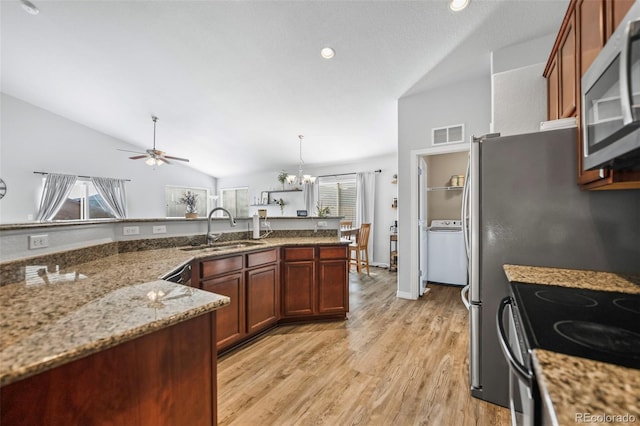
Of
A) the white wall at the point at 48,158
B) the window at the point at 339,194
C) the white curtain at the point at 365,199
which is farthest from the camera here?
the window at the point at 339,194

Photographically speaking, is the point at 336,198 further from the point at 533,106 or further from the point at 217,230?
the point at 533,106

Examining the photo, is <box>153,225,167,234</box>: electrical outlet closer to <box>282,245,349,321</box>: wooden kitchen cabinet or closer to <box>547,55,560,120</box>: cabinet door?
<box>282,245,349,321</box>: wooden kitchen cabinet

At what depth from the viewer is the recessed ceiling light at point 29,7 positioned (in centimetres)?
254

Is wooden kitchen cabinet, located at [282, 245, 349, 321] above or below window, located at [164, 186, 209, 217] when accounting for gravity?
below

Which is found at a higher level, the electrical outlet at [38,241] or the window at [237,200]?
the window at [237,200]

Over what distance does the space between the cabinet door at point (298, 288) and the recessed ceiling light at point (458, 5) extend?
2.66m

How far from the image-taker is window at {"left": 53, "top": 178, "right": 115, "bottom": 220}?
561 centimetres

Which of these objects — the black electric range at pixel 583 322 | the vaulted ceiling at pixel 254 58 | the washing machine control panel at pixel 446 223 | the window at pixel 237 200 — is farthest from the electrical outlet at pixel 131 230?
the window at pixel 237 200

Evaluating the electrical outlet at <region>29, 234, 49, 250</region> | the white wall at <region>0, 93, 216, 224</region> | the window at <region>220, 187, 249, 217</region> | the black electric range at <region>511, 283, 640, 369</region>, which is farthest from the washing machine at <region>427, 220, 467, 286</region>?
the white wall at <region>0, 93, 216, 224</region>

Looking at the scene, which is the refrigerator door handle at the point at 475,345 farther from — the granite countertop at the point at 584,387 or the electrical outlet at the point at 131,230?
the electrical outlet at the point at 131,230

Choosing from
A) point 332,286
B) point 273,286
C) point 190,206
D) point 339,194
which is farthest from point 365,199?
point 273,286

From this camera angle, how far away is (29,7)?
8.55 ft

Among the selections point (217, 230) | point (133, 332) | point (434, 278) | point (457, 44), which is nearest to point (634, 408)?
point (133, 332)

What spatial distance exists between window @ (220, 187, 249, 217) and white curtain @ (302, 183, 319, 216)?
8.11ft
